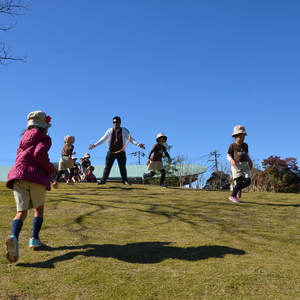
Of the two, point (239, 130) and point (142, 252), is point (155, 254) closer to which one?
point (142, 252)

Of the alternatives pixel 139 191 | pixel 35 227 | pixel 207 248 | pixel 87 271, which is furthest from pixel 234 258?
pixel 139 191

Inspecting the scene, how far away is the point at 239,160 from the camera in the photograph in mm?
A: 9242

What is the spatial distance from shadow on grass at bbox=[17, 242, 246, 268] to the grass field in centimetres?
1

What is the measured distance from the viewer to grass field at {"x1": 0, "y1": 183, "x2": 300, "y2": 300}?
3.53 meters

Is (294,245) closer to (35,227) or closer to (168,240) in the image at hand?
(168,240)

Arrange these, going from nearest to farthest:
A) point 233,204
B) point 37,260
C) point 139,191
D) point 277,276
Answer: point 277,276
point 37,260
point 233,204
point 139,191

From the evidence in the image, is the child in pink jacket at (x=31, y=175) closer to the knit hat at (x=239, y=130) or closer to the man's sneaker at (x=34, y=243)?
the man's sneaker at (x=34, y=243)

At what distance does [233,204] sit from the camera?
886 centimetres

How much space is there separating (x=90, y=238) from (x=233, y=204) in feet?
14.9

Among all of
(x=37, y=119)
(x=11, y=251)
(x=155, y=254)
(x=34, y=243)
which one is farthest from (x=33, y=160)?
(x=155, y=254)

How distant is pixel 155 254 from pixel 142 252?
187mm

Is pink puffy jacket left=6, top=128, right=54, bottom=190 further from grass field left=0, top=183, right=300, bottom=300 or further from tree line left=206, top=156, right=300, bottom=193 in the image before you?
tree line left=206, top=156, right=300, bottom=193

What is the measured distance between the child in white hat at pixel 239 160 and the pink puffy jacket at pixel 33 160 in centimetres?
566

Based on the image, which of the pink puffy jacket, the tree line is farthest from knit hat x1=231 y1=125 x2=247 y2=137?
the tree line
